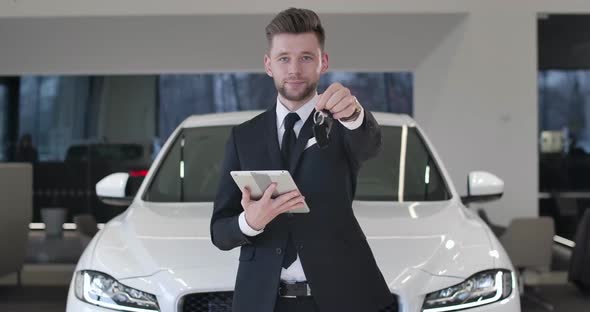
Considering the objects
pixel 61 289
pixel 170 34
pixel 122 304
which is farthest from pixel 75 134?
pixel 122 304

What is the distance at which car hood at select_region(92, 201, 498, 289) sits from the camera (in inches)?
123

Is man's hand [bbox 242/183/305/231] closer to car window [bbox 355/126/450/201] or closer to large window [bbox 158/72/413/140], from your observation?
car window [bbox 355/126/450/201]

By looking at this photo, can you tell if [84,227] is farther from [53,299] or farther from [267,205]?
[267,205]

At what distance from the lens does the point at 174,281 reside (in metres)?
A: 3.06

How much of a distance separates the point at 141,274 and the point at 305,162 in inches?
47.1

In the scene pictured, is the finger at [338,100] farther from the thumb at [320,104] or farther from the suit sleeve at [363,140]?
the suit sleeve at [363,140]

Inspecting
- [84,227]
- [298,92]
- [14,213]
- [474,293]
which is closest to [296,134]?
[298,92]

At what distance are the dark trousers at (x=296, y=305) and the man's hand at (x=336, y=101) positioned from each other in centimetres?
53

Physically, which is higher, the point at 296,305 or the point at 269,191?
the point at 269,191

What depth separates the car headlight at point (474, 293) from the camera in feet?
10.1

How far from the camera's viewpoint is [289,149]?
2248mm

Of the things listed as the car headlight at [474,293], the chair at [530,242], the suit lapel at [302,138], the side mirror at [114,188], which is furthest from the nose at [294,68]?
the chair at [530,242]

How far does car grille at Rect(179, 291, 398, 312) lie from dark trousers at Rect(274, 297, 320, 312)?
0.81m

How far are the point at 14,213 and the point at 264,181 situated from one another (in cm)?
605
